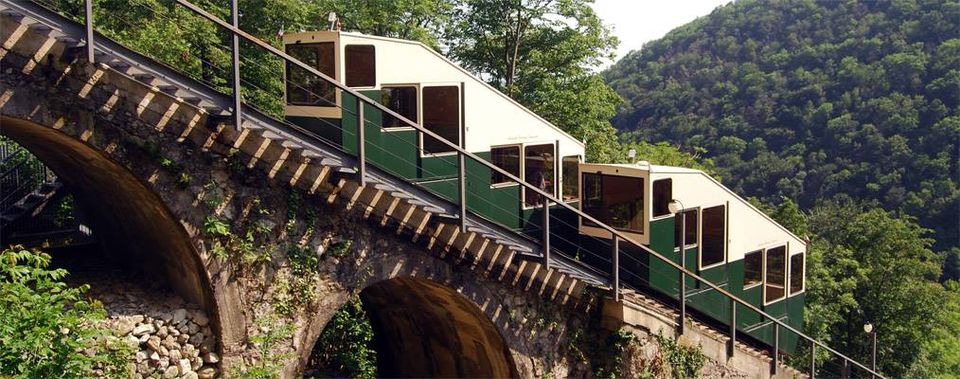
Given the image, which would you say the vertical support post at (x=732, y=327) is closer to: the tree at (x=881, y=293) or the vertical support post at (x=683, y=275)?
the vertical support post at (x=683, y=275)

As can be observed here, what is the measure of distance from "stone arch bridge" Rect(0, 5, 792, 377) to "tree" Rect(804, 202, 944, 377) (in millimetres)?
21065

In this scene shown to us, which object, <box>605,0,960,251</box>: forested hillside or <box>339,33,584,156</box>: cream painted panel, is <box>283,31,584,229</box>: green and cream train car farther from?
<box>605,0,960,251</box>: forested hillside

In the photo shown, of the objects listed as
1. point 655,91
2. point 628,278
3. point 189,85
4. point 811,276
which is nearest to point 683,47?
point 655,91

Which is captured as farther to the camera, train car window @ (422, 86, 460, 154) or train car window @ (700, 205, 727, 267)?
train car window @ (700, 205, 727, 267)

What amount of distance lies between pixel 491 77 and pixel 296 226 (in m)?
19.1

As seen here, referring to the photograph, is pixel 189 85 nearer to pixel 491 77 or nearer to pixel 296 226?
pixel 296 226

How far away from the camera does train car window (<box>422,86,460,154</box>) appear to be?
42.2 feet

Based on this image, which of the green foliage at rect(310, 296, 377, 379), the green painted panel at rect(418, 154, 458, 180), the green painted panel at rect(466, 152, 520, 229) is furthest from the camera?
the green foliage at rect(310, 296, 377, 379)

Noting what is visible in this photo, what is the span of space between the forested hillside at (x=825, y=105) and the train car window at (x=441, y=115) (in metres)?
43.0

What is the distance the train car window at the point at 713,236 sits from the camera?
48.8 feet

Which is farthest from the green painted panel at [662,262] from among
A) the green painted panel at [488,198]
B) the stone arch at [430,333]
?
the stone arch at [430,333]

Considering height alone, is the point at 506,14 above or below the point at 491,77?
above


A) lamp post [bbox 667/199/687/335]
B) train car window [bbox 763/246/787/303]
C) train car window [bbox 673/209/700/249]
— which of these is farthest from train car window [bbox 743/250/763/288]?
lamp post [bbox 667/199/687/335]

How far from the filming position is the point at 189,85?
33.3 feet
